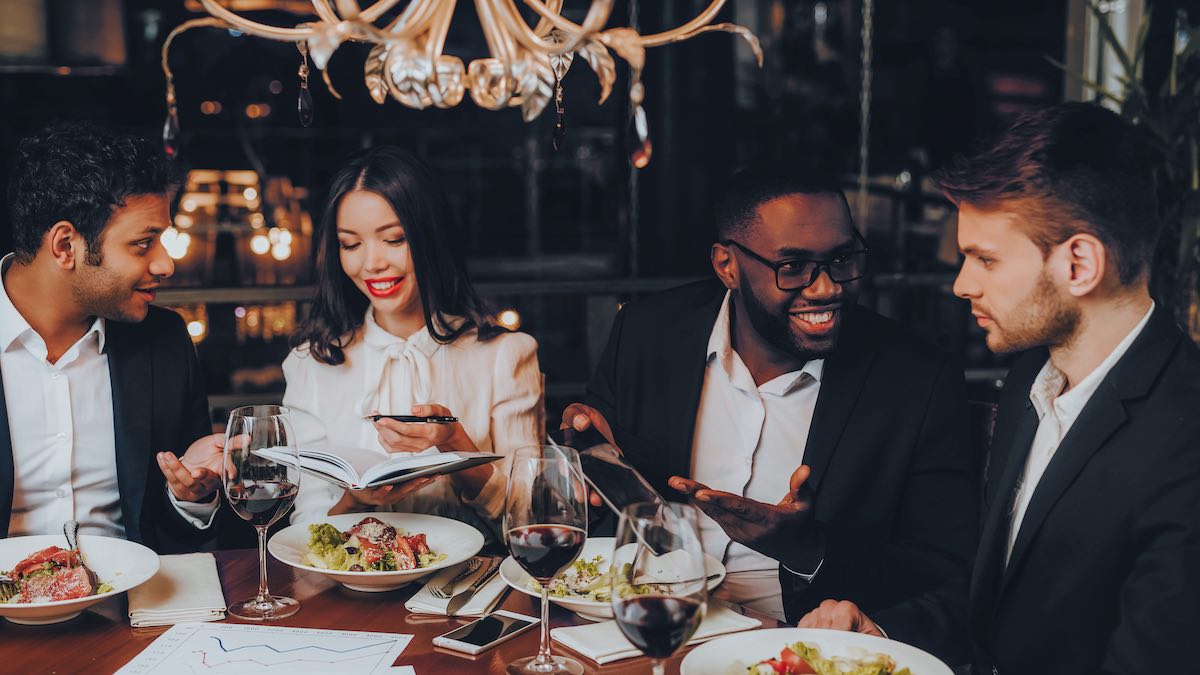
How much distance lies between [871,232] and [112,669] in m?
4.45

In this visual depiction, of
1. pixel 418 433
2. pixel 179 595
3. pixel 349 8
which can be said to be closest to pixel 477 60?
pixel 349 8

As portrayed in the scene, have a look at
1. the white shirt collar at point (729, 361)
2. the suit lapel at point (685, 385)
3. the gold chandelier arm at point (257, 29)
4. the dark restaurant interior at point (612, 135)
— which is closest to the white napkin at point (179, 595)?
the gold chandelier arm at point (257, 29)

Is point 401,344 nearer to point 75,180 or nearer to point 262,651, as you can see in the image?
point 75,180

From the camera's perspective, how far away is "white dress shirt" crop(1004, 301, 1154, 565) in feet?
5.81

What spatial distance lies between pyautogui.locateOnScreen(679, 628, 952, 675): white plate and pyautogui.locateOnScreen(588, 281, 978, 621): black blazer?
1.89 feet

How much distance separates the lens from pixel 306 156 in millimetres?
6199

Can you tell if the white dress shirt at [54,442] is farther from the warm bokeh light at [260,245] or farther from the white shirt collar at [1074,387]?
the warm bokeh light at [260,245]

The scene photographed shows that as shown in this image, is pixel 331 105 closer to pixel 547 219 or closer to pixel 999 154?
pixel 547 219

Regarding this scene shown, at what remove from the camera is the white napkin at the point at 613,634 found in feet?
5.05

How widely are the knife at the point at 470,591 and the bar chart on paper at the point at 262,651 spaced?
0.10 metres

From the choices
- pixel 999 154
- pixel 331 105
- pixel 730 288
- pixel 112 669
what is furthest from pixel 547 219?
pixel 112 669

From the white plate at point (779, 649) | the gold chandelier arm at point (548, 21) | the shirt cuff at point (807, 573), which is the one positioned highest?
the gold chandelier arm at point (548, 21)

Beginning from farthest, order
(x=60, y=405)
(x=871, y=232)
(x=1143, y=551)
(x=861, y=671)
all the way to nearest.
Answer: (x=871, y=232) → (x=60, y=405) → (x=1143, y=551) → (x=861, y=671)

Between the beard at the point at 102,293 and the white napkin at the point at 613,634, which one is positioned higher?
the beard at the point at 102,293
